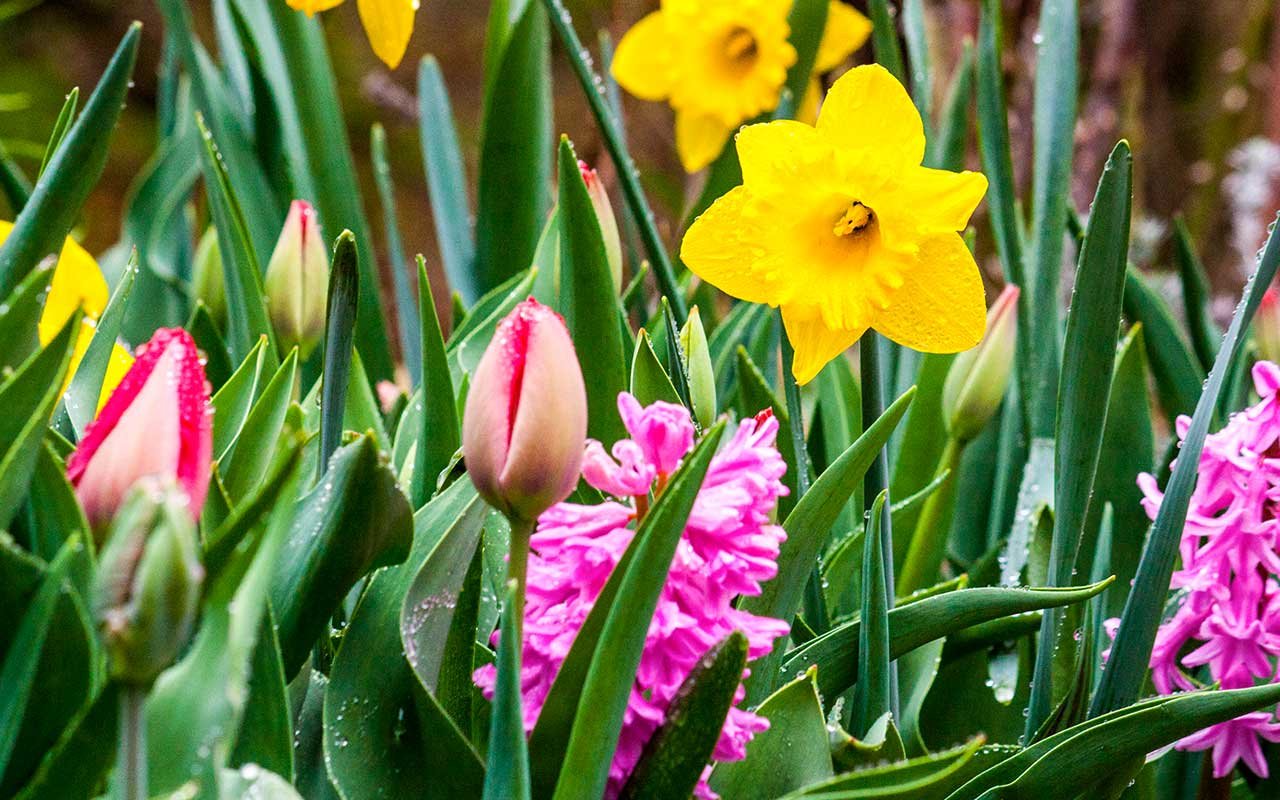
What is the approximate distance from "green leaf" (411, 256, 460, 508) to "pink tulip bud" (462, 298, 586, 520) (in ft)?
0.44

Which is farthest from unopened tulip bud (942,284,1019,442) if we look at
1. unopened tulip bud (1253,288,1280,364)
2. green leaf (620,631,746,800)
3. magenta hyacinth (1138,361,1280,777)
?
green leaf (620,631,746,800)

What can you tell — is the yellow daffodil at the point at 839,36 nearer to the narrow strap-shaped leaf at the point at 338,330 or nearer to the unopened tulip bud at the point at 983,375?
the unopened tulip bud at the point at 983,375

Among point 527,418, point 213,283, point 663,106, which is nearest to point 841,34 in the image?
point 213,283

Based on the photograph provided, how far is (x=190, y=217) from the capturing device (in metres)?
1.13

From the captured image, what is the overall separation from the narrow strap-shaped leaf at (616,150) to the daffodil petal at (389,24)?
0.36 ft

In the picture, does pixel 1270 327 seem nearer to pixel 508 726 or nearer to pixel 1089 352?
pixel 1089 352

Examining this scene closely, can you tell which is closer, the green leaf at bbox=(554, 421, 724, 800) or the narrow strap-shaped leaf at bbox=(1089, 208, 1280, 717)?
the green leaf at bbox=(554, 421, 724, 800)

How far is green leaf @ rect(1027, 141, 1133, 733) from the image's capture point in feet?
1.42

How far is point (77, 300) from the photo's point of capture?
0.66 meters

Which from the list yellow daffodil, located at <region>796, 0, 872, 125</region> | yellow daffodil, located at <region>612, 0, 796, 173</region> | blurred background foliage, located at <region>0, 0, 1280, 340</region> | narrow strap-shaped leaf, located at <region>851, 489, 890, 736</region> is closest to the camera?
narrow strap-shaped leaf, located at <region>851, 489, 890, 736</region>

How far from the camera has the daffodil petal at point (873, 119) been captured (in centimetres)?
47

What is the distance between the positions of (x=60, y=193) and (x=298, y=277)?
0.24 m

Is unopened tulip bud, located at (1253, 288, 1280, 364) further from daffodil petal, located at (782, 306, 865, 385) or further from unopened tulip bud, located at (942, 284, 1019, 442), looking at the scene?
daffodil petal, located at (782, 306, 865, 385)

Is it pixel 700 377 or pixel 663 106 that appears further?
pixel 663 106
